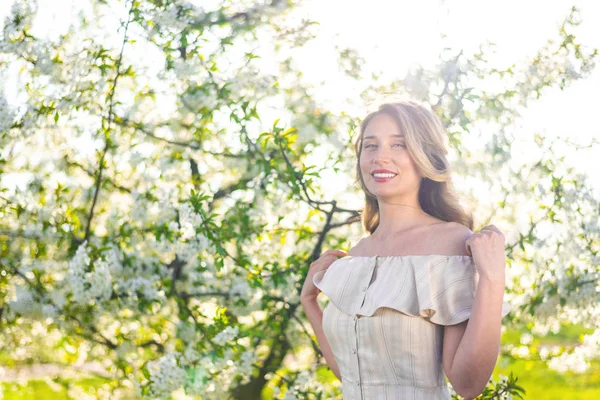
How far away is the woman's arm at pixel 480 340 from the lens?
1691mm

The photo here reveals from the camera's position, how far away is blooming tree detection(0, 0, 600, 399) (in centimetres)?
338

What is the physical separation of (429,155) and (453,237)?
28cm

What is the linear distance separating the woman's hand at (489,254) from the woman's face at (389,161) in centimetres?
38

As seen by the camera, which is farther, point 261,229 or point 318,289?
point 261,229

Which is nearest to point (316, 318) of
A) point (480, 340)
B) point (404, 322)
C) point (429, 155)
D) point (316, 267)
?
point (316, 267)

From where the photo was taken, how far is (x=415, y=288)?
6.31 feet

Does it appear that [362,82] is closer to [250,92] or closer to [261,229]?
[250,92]

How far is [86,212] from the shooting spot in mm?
4031

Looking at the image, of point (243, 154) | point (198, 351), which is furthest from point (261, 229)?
point (198, 351)

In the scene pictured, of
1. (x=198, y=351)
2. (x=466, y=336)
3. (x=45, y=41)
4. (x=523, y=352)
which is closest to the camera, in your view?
→ (x=466, y=336)

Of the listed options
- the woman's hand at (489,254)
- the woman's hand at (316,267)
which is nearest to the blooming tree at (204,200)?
the woman's hand at (316,267)

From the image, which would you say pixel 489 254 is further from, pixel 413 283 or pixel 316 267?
pixel 316 267

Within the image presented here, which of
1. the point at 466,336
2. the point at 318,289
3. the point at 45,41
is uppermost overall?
the point at 45,41

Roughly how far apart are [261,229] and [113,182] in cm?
106
